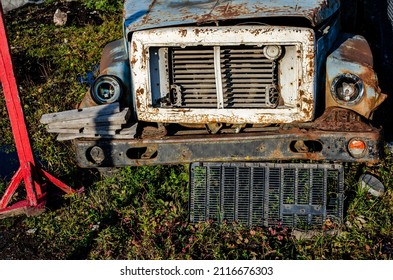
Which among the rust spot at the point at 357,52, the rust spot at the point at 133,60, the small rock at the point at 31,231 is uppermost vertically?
the rust spot at the point at 133,60

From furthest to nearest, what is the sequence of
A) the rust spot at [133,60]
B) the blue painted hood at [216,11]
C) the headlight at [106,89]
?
the headlight at [106,89] < the rust spot at [133,60] < the blue painted hood at [216,11]

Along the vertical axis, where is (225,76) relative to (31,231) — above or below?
above

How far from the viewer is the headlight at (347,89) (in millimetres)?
5443

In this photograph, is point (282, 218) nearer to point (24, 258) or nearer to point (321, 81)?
point (321, 81)

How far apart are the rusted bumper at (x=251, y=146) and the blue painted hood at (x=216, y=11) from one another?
841 mm

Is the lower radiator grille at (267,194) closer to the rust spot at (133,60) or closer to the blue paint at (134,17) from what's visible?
the rust spot at (133,60)

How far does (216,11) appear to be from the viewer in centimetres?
534

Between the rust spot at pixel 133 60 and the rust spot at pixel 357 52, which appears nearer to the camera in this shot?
the rust spot at pixel 133 60

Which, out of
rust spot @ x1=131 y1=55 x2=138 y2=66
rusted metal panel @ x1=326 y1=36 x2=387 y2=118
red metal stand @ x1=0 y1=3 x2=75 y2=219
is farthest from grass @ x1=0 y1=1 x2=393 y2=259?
rust spot @ x1=131 y1=55 x2=138 y2=66

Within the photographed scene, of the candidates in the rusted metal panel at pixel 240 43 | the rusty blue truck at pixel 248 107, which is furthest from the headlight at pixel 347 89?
the rusted metal panel at pixel 240 43

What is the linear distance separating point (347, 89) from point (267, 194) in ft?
3.48

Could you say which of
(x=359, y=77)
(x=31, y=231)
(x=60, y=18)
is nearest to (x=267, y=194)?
(x=359, y=77)

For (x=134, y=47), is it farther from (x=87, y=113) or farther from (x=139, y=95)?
(x=87, y=113)
